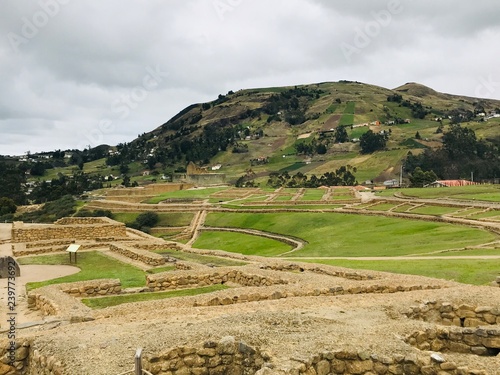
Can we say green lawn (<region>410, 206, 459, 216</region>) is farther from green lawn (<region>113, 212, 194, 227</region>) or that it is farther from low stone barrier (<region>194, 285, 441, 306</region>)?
low stone barrier (<region>194, 285, 441, 306</region>)

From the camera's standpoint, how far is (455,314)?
12.4m

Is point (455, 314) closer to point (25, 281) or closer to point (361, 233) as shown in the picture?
point (25, 281)

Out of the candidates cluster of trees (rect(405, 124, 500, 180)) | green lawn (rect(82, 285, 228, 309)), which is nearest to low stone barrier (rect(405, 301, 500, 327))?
green lawn (rect(82, 285, 228, 309))

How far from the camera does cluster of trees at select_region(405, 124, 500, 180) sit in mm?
116688

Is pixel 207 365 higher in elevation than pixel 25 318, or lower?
higher

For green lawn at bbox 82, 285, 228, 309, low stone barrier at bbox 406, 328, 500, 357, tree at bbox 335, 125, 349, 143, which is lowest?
green lawn at bbox 82, 285, 228, 309

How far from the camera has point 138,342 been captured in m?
9.42

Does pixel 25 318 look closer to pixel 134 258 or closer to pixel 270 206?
pixel 134 258

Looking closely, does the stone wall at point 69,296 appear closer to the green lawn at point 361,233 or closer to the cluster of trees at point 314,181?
the green lawn at point 361,233

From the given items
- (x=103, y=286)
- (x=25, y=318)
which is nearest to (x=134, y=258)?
(x=103, y=286)

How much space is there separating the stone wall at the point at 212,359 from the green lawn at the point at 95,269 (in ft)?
36.2

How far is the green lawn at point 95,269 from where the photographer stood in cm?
2036

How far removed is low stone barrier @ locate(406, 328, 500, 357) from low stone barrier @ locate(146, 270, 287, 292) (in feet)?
27.0

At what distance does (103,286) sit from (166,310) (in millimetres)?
5678
